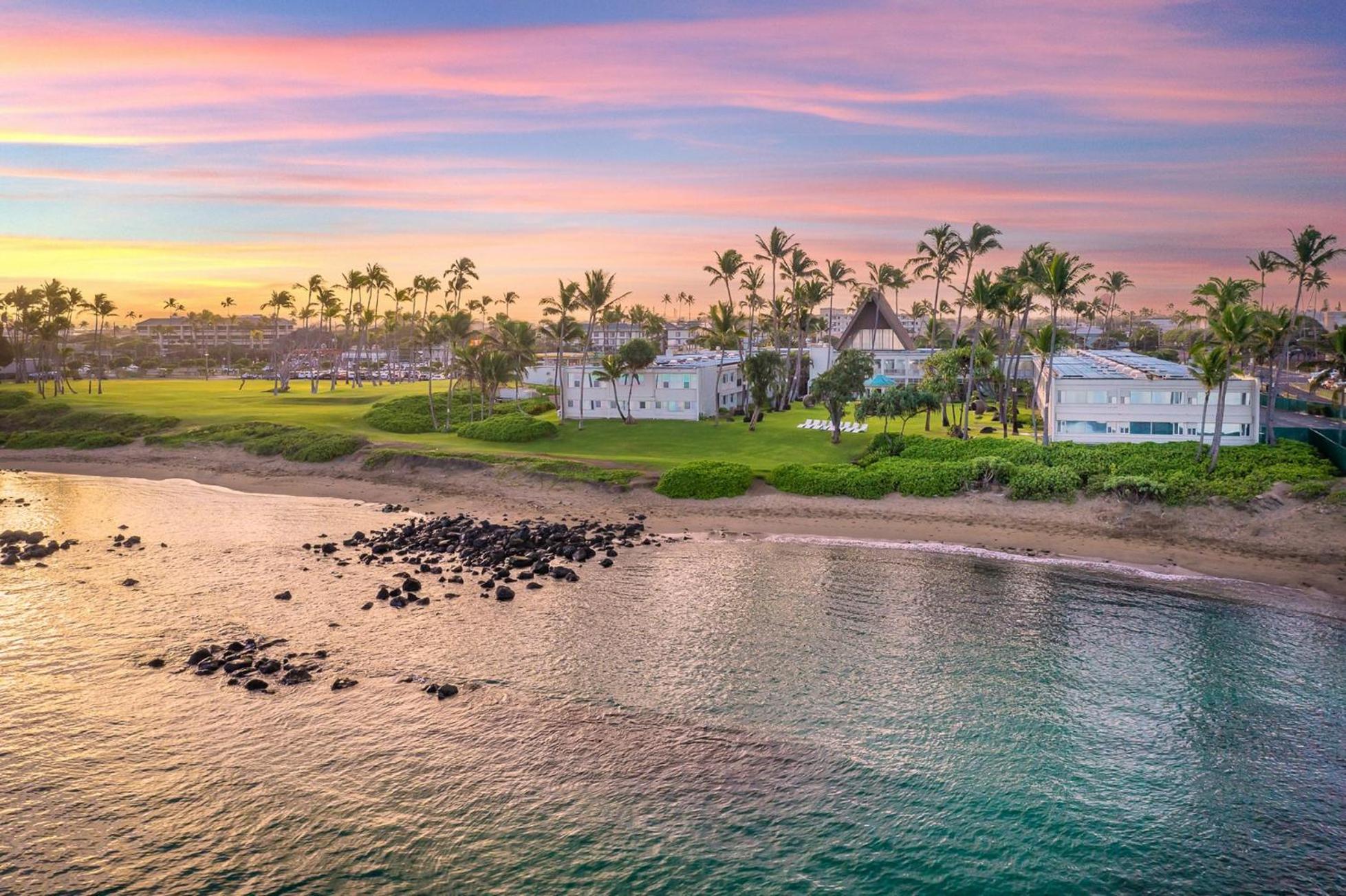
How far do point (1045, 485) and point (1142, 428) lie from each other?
40.1ft

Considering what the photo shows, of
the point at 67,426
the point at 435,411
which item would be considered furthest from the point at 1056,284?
the point at 67,426

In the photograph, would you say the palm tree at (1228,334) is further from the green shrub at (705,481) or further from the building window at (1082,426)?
the green shrub at (705,481)

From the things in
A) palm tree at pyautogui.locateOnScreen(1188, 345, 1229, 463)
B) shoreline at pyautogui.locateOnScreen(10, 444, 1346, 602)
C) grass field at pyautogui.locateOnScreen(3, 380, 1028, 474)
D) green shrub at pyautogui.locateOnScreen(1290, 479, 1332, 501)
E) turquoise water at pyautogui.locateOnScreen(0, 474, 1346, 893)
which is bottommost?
turquoise water at pyautogui.locateOnScreen(0, 474, 1346, 893)

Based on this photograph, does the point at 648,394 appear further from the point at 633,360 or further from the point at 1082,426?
the point at 1082,426

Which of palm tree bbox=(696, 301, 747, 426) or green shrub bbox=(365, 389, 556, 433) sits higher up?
palm tree bbox=(696, 301, 747, 426)

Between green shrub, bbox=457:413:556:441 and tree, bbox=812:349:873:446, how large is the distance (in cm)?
2305

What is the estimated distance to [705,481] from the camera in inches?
2094

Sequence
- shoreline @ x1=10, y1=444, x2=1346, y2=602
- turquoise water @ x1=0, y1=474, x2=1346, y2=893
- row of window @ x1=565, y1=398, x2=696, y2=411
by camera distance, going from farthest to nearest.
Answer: row of window @ x1=565, y1=398, x2=696, y2=411
shoreline @ x1=10, y1=444, x2=1346, y2=602
turquoise water @ x1=0, y1=474, x2=1346, y2=893

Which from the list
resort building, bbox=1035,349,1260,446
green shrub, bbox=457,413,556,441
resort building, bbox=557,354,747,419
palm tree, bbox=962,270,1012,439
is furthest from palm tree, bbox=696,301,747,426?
resort building, bbox=1035,349,1260,446

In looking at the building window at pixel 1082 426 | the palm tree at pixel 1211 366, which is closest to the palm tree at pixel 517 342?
the building window at pixel 1082 426

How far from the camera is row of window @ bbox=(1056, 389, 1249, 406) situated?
2124 inches

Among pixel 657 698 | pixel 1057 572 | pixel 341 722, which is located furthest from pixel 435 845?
pixel 1057 572

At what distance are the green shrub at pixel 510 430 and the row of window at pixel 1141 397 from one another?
1576 inches

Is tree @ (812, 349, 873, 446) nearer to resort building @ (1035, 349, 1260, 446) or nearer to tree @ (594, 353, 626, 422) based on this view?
resort building @ (1035, 349, 1260, 446)
